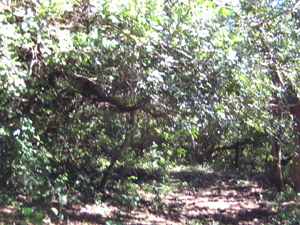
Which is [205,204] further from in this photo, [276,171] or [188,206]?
[276,171]

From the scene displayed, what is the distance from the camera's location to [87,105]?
717cm

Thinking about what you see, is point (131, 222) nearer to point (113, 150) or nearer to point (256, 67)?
point (113, 150)

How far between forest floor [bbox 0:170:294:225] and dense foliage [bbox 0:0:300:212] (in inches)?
25.6

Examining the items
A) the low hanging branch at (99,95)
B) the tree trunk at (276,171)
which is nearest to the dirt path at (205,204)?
the tree trunk at (276,171)

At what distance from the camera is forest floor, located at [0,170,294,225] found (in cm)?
705

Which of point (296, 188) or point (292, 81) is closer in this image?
point (292, 81)

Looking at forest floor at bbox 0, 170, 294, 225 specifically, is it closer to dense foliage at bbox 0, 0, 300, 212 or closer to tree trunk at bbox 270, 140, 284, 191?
tree trunk at bbox 270, 140, 284, 191

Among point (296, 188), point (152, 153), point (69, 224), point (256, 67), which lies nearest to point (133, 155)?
point (152, 153)

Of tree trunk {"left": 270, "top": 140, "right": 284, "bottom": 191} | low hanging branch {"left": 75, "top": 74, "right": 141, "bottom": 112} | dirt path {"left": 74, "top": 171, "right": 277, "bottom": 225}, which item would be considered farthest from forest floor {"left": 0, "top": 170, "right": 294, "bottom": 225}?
low hanging branch {"left": 75, "top": 74, "right": 141, "bottom": 112}

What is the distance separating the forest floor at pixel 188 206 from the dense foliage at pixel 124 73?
65cm

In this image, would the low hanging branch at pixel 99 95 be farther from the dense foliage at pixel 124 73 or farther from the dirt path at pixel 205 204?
the dirt path at pixel 205 204

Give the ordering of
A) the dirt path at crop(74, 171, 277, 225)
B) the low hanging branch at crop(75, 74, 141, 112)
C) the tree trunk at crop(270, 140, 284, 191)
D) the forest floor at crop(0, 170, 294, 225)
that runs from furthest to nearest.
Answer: the tree trunk at crop(270, 140, 284, 191)
the dirt path at crop(74, 171, 277, 225)
the forest floor at crop(0, 170, 294, 225)
the low hanging branch at crop(75, 74, 141, 112)

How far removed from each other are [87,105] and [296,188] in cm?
638

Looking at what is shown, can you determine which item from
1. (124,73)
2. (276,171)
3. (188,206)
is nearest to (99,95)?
(124,73)
